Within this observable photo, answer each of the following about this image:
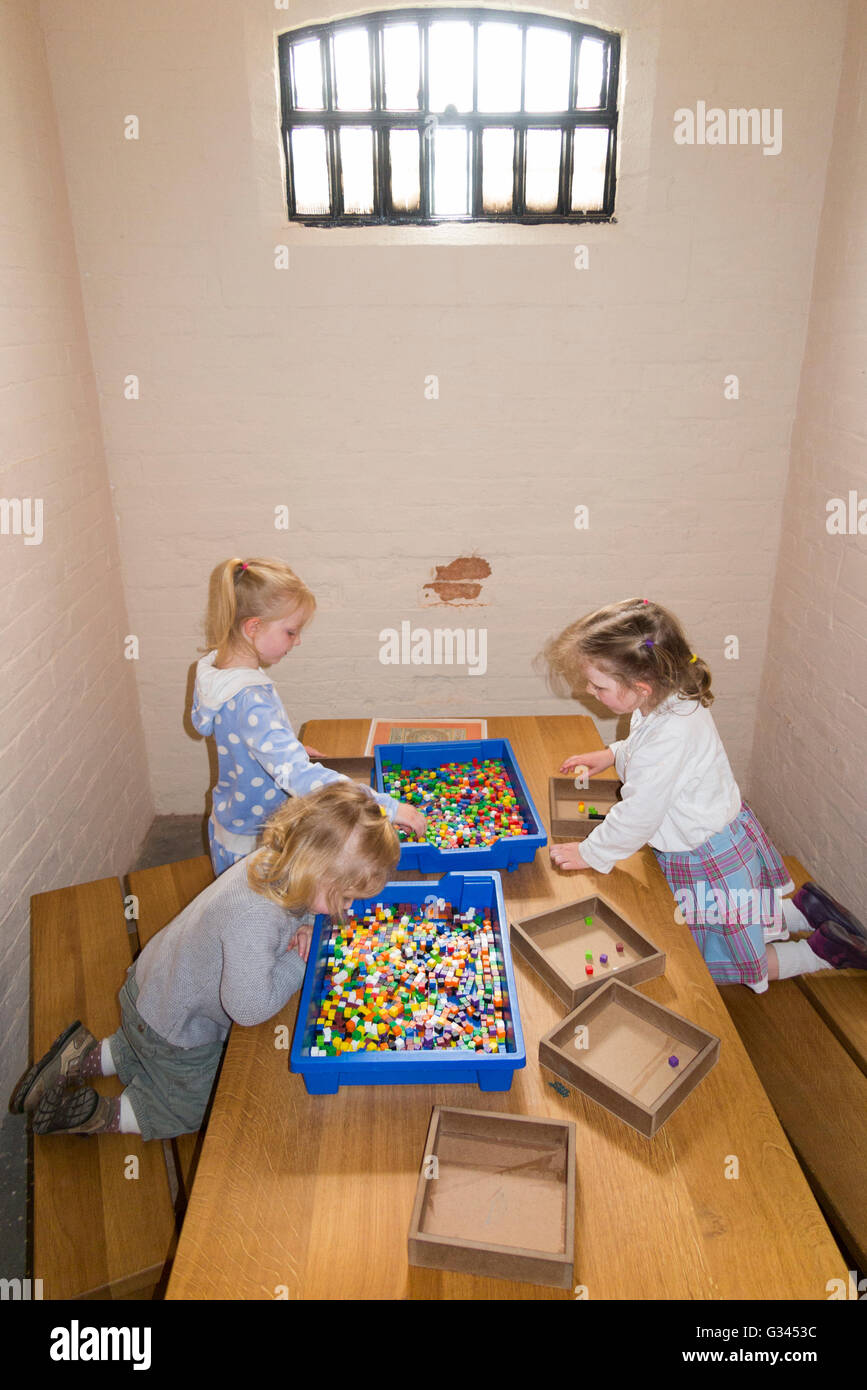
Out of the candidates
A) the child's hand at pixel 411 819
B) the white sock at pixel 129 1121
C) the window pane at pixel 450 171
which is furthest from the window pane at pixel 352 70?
the white sock at pixel 129 1121

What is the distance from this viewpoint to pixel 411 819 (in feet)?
7.70

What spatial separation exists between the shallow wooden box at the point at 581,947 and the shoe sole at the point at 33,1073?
1168 millimetres

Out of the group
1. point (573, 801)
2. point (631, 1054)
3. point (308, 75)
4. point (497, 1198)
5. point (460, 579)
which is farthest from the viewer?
point (460, 579)

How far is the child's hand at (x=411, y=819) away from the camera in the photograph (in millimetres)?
2346

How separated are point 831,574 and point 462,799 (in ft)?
6.06

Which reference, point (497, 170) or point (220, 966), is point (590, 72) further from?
point (220, 966)

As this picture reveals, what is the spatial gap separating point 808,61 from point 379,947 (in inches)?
138

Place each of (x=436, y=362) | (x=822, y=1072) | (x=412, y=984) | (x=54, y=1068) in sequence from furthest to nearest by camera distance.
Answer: (x=436, y=362)
(x=822, y=1072)
(x=54, y=1068)
(x=412, y=984)

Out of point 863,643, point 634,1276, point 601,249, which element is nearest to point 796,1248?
point 634,1276

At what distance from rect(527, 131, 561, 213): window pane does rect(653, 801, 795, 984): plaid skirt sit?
102 inches

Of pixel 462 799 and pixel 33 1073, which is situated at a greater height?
pixel 462 799

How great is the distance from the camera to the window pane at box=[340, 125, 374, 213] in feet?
11.2

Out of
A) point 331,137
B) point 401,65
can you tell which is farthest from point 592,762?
point 401,65
